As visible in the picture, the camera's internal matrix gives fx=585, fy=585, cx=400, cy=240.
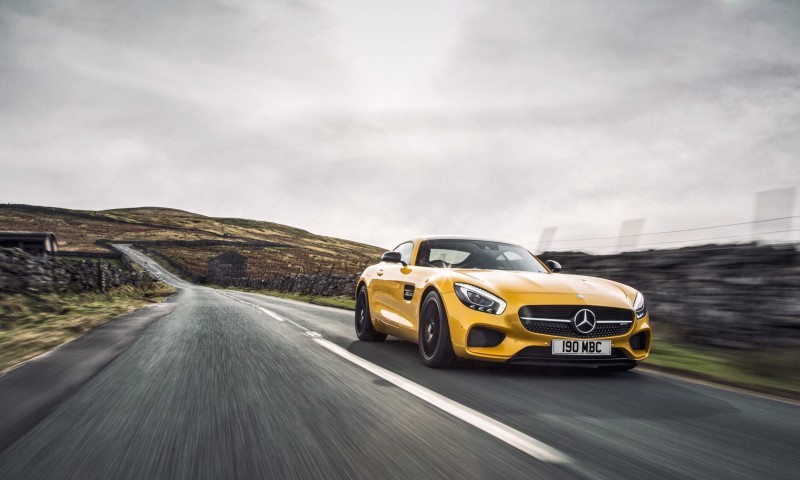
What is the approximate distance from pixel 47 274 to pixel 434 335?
11025 mm

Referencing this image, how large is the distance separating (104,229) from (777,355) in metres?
146

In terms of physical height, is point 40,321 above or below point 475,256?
below

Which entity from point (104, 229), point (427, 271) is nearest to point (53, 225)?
point (104, 229)

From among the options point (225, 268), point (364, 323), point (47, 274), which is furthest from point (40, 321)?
point (225, 268)

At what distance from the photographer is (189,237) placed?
5162 inches

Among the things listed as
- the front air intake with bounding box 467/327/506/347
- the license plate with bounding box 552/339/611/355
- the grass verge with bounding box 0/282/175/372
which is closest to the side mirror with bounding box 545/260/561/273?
the license plate with bounding box 552/339/611/355

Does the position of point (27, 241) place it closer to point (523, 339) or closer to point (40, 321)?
point (40, 321)

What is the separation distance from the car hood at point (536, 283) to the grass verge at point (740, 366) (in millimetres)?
1227

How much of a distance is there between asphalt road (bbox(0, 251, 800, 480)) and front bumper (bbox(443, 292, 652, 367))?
207mm

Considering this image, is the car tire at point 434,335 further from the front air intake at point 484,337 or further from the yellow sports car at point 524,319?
the front air intake at point 484,337

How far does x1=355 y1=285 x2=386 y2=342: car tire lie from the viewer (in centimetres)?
805

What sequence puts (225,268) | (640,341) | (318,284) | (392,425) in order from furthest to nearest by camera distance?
(225,268) → (318,284) → (640,341) → (392,425)

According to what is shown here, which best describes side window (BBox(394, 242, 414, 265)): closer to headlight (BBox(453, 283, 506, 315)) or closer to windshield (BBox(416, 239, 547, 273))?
windshield (BBox(416, 239, 547, 273))

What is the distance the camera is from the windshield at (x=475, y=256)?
6.80 m
